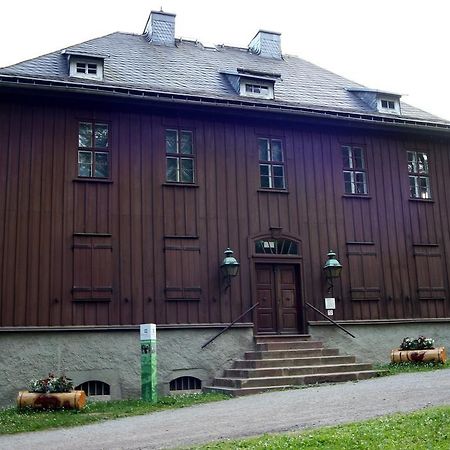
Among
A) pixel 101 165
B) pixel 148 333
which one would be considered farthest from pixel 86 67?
pixel 148 333

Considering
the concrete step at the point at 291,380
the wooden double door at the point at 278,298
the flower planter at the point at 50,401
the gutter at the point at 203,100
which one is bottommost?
the flower planter at the point at 50,401

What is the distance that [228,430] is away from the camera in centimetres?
963

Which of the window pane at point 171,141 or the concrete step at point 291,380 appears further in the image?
the window pane at point 171,141

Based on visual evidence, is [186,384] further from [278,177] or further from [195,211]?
[278,177]

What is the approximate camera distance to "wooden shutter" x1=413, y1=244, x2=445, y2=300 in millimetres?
18828

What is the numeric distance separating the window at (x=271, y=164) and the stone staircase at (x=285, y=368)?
13.7 ft

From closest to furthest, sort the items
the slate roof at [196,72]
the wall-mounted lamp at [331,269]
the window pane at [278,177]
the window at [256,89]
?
1. the slate roof at [196,72]
2. the wall-mounted lamp at [331,269]
3. the window pane at [278,177]
4. the window at [256,89]

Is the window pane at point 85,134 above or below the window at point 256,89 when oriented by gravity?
below

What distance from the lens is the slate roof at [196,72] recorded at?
1720 cm

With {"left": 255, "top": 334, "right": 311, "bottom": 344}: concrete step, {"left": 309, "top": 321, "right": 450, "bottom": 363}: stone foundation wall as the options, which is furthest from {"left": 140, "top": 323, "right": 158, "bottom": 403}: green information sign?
{"left": 309, "top": 321, "right": 450, "bottom": 363}: stone foundation wall

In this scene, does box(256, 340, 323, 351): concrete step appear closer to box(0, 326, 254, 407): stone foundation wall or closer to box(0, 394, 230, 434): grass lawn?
box(0, 326, 254, 407): stone foundation wall

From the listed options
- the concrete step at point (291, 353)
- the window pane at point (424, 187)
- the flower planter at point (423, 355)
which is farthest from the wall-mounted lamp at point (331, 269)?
the window pane at point (424, 187)

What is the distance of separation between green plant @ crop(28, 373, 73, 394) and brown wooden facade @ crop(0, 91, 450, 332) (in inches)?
73.6

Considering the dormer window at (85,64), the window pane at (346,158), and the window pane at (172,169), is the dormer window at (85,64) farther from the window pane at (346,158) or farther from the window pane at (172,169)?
the window pane at (346,158)
